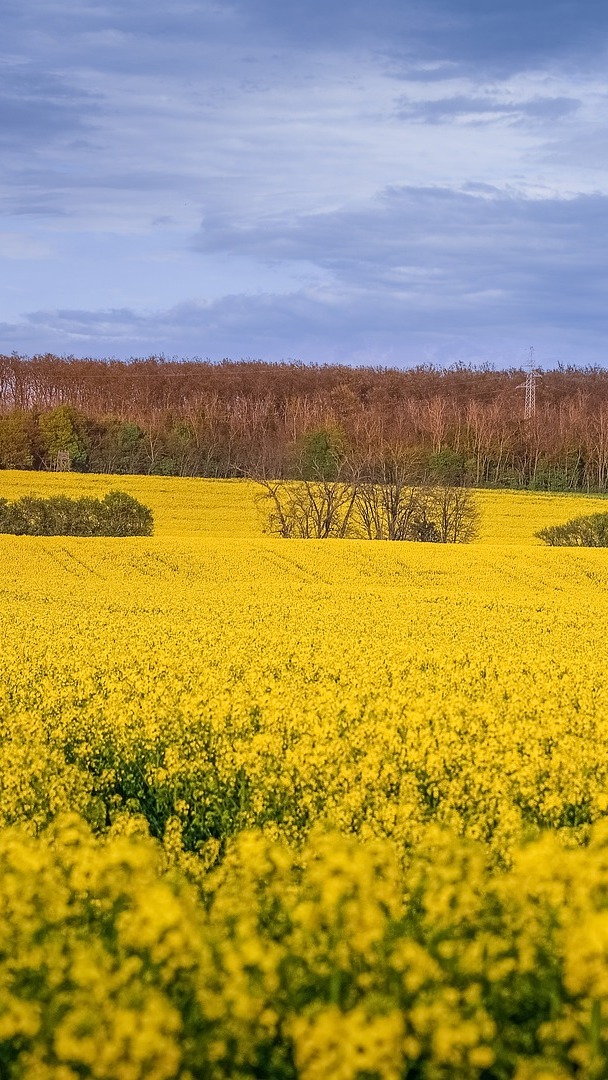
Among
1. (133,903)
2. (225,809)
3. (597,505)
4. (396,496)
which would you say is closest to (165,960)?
(133,903)

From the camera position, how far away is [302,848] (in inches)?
222

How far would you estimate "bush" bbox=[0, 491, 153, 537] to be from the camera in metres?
36.4

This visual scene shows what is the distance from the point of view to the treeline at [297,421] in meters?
65.4

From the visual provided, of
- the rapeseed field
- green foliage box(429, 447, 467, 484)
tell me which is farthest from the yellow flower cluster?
green foliage box(429, 447, 467, 484)

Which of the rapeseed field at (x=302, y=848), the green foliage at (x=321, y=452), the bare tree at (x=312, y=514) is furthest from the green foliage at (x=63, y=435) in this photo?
the rapeseed field at (x=302, y=848)

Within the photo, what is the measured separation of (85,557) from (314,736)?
833 inches

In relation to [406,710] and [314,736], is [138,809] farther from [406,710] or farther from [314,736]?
[406,710]

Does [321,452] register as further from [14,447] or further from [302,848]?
[302,848]

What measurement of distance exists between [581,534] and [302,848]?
35.2 m

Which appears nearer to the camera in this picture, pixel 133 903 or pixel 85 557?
pixel 133 903

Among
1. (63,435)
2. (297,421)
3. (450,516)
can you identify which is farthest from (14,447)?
(297,421)

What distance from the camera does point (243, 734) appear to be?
8.45 m

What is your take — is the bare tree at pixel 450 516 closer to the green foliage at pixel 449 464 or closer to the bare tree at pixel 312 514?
the bare tree at pixel 312 514

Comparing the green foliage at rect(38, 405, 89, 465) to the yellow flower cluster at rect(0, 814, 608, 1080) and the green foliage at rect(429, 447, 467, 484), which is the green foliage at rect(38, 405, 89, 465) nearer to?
the green foliage at rect(429, 447, 467, 484)
